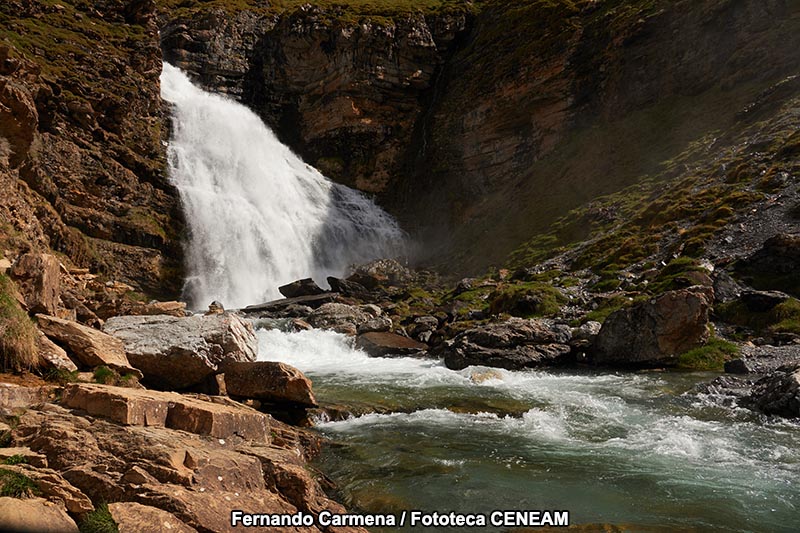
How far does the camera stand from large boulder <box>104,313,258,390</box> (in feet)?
31.4

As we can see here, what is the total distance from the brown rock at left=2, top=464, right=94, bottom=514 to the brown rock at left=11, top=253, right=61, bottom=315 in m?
5.58

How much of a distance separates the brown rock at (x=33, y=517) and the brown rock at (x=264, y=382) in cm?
650

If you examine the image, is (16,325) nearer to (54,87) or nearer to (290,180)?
(54,87)

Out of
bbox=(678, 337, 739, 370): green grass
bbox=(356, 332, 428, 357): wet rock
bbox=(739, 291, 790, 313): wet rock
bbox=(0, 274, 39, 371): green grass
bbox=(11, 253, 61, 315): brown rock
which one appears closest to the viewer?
bbox=(0, 274, 39, 371): green grass

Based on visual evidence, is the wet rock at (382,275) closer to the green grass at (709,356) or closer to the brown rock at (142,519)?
the green grass at (709,356)

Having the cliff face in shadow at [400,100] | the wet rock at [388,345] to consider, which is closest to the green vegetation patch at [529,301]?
the wet rock at [388,345]

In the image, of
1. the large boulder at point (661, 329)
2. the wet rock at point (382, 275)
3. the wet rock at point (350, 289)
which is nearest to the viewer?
the large boulder at point (661, 329)

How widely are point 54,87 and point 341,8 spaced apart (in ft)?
122

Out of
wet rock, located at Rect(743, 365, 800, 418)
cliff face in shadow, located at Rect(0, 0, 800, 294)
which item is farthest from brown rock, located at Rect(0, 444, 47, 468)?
cliff face in shadow, located at Rect(0, 0, 800, 294)

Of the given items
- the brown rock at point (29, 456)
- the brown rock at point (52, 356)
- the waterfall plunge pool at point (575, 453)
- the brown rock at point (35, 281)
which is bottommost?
the waterfall plunge pool at point (575, 453)

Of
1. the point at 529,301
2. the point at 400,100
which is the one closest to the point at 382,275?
the point at 529,301

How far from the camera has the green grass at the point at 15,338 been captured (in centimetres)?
694

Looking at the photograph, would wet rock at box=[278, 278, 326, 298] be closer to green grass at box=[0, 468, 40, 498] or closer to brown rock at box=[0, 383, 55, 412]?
brown rock at box=[0, 383, 55, 412]

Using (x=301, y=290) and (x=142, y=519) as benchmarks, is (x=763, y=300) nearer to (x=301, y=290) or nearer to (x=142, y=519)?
(x=142, y=519)
